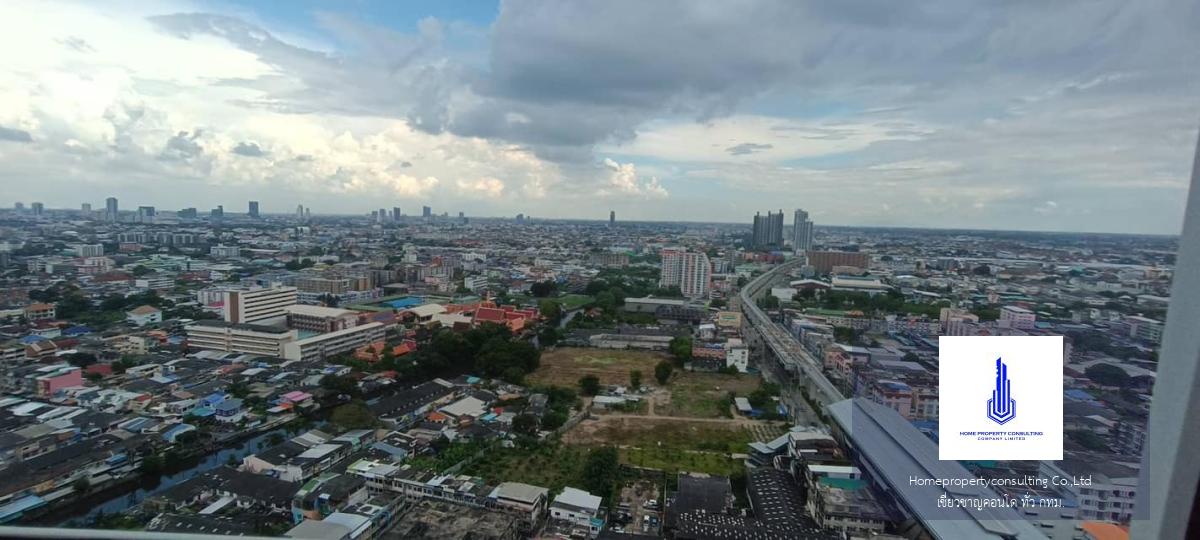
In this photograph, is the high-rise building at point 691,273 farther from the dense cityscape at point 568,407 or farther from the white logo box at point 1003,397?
the white logo box at point 1003,397

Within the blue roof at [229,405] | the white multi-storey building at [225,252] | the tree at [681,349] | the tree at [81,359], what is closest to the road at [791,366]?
the tree at [681,349]

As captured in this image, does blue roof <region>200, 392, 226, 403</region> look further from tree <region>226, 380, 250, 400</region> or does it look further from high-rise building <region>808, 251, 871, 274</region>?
high-rise building <region>808, 251, 871, 274</region>

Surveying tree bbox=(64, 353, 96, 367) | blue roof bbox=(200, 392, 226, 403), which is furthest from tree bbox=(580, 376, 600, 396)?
tree bbox=(64, 353, 96, 367)

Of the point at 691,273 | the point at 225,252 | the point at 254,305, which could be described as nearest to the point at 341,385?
the point at 254,305

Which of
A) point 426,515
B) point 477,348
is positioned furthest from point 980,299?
point 477,348

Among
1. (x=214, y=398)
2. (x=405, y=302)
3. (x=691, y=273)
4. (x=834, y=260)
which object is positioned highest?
(x=834, y=260)

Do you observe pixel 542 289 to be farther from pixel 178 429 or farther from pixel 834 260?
pixel 178 429

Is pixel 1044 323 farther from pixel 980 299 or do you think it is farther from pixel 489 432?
pixel 489 432

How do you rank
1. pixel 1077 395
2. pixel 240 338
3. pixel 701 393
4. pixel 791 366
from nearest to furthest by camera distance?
pixel 1077 395 → pixel 701 393 → pixel 791 366 → pixel 240 338
